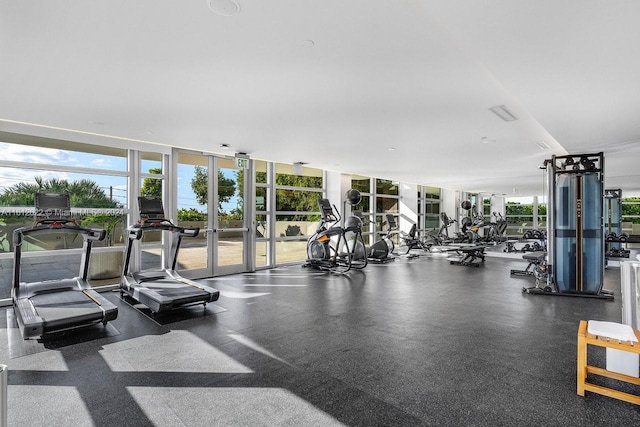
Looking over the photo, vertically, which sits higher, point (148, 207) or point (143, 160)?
point (143, 160)

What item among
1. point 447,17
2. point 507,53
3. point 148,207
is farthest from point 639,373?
point 148,207

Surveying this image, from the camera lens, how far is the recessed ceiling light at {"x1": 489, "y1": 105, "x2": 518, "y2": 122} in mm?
4148

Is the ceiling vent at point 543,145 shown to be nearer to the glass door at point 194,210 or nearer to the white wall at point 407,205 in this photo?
the glass door at point 194,210

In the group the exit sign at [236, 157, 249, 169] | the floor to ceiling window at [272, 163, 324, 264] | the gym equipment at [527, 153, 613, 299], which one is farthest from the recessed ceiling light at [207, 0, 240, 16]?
the floor to ceiling window at [272, 163, 324, 264]

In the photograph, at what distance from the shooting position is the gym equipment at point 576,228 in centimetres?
545

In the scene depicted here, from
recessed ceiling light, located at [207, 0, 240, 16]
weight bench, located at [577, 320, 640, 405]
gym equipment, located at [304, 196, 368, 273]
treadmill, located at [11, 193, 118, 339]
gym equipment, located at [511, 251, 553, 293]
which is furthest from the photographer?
gym equipment, located at [304, 196, 368, 273]

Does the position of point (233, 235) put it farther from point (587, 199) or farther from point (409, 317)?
point (587, 199)

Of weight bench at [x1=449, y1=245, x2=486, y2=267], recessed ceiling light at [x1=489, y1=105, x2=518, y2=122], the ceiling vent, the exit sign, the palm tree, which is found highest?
recessed ceiling light at [x1=489, y1=105, x2=518, y2=122]

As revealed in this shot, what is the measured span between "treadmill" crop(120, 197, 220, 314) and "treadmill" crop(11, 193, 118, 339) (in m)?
0.54

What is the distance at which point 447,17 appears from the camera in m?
2.06

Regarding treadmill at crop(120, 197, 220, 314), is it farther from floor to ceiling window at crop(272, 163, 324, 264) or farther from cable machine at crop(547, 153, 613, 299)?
cable machine at crop(547, 153, 613, 299)

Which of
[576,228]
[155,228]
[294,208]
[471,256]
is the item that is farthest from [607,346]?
[471,256]

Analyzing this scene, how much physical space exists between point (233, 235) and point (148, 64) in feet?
16.7

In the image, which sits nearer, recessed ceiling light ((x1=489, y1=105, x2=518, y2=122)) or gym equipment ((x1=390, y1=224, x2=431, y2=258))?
recessed ceiling light ((x1=489, y1=105, x2=518, y2=122))
